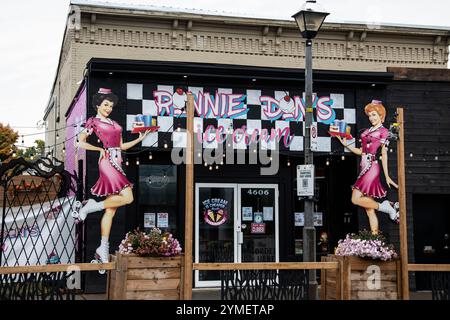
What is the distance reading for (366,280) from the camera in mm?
9156

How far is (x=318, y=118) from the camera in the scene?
13.2 m

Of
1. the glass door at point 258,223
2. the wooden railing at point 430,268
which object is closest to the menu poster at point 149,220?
the glass door at point 258,223

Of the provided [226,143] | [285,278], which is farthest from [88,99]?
[285,278]

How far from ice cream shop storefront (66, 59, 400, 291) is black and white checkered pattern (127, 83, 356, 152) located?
0.07 ft

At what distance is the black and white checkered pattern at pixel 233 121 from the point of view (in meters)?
12.4

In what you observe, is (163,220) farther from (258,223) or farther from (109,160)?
(258,223)

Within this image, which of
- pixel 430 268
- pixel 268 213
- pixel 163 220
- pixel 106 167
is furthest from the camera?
pixel 268 213

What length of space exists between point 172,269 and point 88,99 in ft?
16.4

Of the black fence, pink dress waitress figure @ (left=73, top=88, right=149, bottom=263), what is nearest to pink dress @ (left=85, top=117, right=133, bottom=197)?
pink dress waitress figure @ (left=73, top=88, right=149, bottom=263)

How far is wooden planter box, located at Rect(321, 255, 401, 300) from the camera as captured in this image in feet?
29.8

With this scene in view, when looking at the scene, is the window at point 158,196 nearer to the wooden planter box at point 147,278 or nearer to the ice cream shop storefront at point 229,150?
the ice cream shop storefront at point 229,150

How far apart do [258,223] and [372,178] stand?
9.17ft

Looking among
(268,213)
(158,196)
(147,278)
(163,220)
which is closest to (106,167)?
(158,196)

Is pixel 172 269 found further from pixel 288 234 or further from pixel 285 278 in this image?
pixel 288 234
